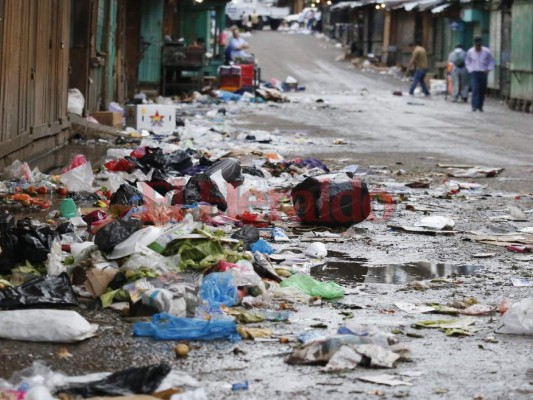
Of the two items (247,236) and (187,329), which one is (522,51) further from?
(187,329)

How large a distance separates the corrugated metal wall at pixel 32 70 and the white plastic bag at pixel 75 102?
1.38 meters

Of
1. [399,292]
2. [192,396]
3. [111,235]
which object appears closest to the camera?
[192,396]

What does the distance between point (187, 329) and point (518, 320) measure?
5.37 feet

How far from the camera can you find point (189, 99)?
31.0 m

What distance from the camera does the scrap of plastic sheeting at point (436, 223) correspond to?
964cm

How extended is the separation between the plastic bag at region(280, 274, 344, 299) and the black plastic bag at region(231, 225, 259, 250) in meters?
0.97

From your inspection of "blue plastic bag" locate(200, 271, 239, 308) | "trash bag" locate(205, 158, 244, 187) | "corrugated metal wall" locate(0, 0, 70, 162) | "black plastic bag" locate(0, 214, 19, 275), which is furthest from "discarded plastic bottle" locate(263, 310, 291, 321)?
"corrugated metal wall" locate(0, 0, 70, 162)

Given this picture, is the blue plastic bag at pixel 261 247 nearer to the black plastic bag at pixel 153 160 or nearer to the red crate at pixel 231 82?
the black plastic bag at pixel 153 160

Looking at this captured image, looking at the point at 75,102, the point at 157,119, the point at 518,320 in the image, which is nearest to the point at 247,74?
the point at 157,119

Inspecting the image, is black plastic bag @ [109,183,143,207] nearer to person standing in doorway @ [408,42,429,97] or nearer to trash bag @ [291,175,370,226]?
trash bag @ [291,175,370,226]

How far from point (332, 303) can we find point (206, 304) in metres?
0.79

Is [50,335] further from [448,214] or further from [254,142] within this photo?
[254,142]

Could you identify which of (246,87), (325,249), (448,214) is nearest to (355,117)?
(246,87)

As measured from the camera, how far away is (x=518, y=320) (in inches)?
236
